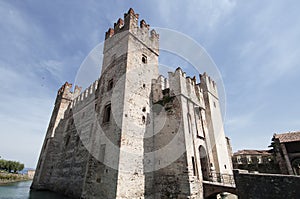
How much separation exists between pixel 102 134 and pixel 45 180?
12.0 metres

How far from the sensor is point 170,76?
12.2 m

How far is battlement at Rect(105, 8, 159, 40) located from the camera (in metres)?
12.9

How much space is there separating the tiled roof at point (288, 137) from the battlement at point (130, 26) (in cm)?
1733

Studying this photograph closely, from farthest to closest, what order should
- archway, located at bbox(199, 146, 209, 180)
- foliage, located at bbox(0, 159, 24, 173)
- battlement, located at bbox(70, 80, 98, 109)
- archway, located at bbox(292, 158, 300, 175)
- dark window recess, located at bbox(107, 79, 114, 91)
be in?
foliage, located at bbox(0, 159, 24, 173) → battlement, located at bbox(70, 80, 98, 109) → archway, located at bbox(292, 158, 300, 175) → dark window recess, located at bbox(107, 79, 114, 91) → archway, located at bbox(199, 146, 209, 180)

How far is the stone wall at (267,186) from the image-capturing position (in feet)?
12.7

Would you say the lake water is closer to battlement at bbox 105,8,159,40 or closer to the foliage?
battlement at bbox 105,8,159,40

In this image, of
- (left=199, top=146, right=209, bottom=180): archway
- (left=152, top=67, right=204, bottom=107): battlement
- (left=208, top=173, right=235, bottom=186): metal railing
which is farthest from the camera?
(left=152, top=67, right=204, bottom=107): battlement

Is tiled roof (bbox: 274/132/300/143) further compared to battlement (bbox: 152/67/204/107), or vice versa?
tiled roof (bbox: 274/132/300/143)

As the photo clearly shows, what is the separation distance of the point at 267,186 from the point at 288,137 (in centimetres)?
1706

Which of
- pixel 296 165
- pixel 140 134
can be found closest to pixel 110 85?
pixel 140 134

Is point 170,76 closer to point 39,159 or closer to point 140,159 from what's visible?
point 140,159

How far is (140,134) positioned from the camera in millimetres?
10047

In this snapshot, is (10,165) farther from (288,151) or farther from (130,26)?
(288,151)

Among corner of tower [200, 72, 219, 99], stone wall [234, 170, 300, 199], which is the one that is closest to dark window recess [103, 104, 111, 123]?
stone wall [234, 170, 300, 199]
